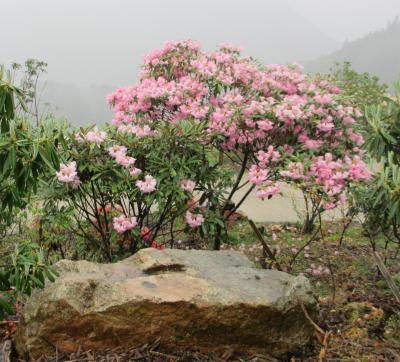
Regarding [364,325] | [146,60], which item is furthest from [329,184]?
[146,60]

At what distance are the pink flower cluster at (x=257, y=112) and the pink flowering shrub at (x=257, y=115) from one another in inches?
0.4

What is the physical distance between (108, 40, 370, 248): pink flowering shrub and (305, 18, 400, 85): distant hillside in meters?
61.3

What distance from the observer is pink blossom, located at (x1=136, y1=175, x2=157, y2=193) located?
14.5 feet

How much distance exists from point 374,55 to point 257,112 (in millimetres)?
76645

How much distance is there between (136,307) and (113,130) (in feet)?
6.94

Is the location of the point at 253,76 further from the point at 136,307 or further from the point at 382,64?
the point at 382,64

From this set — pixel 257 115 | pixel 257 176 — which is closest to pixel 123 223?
pixel 257 176

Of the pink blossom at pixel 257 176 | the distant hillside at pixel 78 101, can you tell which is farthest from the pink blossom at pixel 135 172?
the distant hillside at pixel 78 101

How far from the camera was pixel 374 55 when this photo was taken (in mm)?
75125

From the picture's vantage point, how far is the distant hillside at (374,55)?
68.2 metres

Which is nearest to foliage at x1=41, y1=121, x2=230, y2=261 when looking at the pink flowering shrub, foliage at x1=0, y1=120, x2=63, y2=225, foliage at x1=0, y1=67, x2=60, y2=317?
the pink flowering shrub

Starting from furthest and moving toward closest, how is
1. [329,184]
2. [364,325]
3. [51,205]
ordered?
[51,205]
[329,184]
[364,325]

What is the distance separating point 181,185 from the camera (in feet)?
15.4

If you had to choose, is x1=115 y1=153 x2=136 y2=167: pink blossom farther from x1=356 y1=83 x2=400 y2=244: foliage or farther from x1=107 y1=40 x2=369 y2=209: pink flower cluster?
x1=356 y1=83 x2=400 y2=244: foliage
